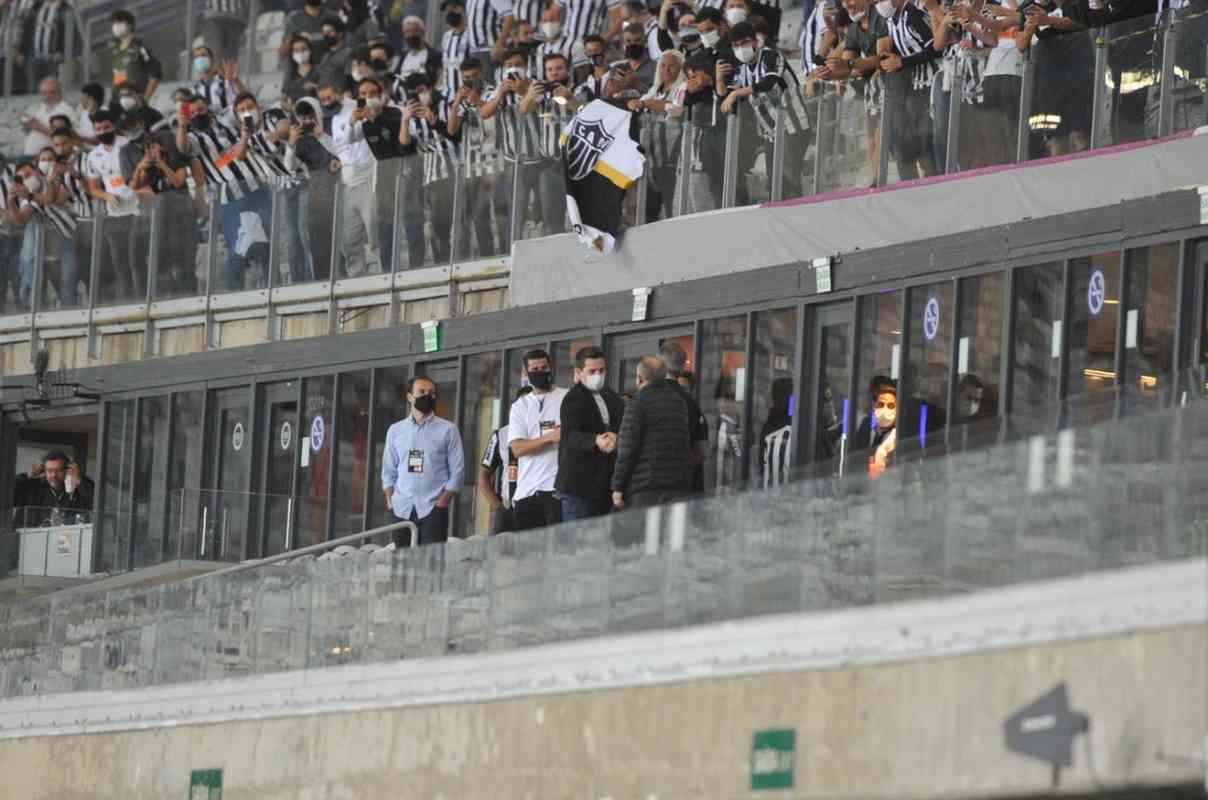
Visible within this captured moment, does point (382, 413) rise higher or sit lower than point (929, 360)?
higher

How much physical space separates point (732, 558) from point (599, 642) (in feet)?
3.52

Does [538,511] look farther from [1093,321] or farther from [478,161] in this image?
[478,161]

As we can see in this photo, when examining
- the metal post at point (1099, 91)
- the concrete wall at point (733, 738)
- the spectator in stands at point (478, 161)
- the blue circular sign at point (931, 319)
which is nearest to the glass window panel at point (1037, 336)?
the blue circular sign at point (931, 319)

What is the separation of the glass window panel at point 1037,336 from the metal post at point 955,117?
3.27 feet

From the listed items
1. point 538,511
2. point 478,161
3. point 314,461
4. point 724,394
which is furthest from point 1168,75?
point 314,461

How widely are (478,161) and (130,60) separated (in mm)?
9383

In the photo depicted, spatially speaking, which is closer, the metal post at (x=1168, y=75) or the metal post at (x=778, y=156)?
the metal post at (x=1168, y=75)

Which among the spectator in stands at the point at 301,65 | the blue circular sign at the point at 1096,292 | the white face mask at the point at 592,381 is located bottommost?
the white face mask at the point at 592,381

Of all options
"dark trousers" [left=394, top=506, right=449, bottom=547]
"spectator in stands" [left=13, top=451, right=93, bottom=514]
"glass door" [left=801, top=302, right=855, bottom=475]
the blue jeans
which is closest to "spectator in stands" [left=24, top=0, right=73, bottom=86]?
"spectator in stands" [left=13, top=451, right=93, bottom=514]

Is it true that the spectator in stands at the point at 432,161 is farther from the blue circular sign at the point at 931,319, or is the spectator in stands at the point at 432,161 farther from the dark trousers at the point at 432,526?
the blue circular sign at the point at 931,319

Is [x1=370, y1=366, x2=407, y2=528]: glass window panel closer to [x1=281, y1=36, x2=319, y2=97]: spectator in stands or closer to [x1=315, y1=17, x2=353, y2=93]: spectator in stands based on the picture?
[x1=315, y1=17, x2=353, y2=93]: spectator in stands

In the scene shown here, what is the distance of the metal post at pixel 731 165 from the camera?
64.1ft

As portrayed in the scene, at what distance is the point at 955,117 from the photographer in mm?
17812

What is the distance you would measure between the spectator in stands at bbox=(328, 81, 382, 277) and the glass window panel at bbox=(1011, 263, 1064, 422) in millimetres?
7369
